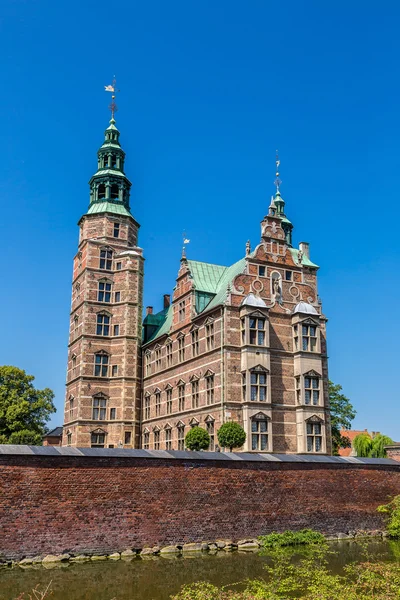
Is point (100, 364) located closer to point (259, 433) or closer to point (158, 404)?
point (158, 404)

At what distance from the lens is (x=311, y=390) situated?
38.4 metres

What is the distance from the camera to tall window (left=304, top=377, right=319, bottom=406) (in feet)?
125

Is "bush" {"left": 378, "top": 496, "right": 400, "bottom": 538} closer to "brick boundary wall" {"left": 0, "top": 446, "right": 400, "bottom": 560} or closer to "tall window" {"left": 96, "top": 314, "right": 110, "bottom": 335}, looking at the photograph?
"brick boundary wall" {"left": 0, "top": 446, "right": 400, "bottom": 560}

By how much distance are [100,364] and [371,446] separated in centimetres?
2621

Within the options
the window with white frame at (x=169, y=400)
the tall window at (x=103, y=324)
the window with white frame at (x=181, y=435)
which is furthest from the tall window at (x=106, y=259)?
the window with white frame at (x=181, y=435)

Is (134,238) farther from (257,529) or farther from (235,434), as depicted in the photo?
(257,529)

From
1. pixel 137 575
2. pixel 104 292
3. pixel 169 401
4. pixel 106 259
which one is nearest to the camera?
pixel 137 575

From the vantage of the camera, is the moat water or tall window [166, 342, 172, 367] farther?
tall window [166, 342, 172, 367]

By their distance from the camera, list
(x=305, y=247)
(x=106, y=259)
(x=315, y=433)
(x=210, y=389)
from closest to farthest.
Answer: (x=315, y=433) < (x=210, y=389) < (x=106, y=259) < (x=305, y=247)

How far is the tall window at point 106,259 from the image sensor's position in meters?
50.2

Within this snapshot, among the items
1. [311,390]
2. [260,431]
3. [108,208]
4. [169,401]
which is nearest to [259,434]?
[260,431]

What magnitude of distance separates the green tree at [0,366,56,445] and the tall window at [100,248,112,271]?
11.4 metres

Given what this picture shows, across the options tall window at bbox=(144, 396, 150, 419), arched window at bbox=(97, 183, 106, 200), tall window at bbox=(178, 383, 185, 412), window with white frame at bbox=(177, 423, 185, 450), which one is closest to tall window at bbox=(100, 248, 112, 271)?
arched window at bbox=(97, 183, 106, 200)

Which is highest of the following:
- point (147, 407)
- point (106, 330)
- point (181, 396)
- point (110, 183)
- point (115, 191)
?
point (110, 183)
